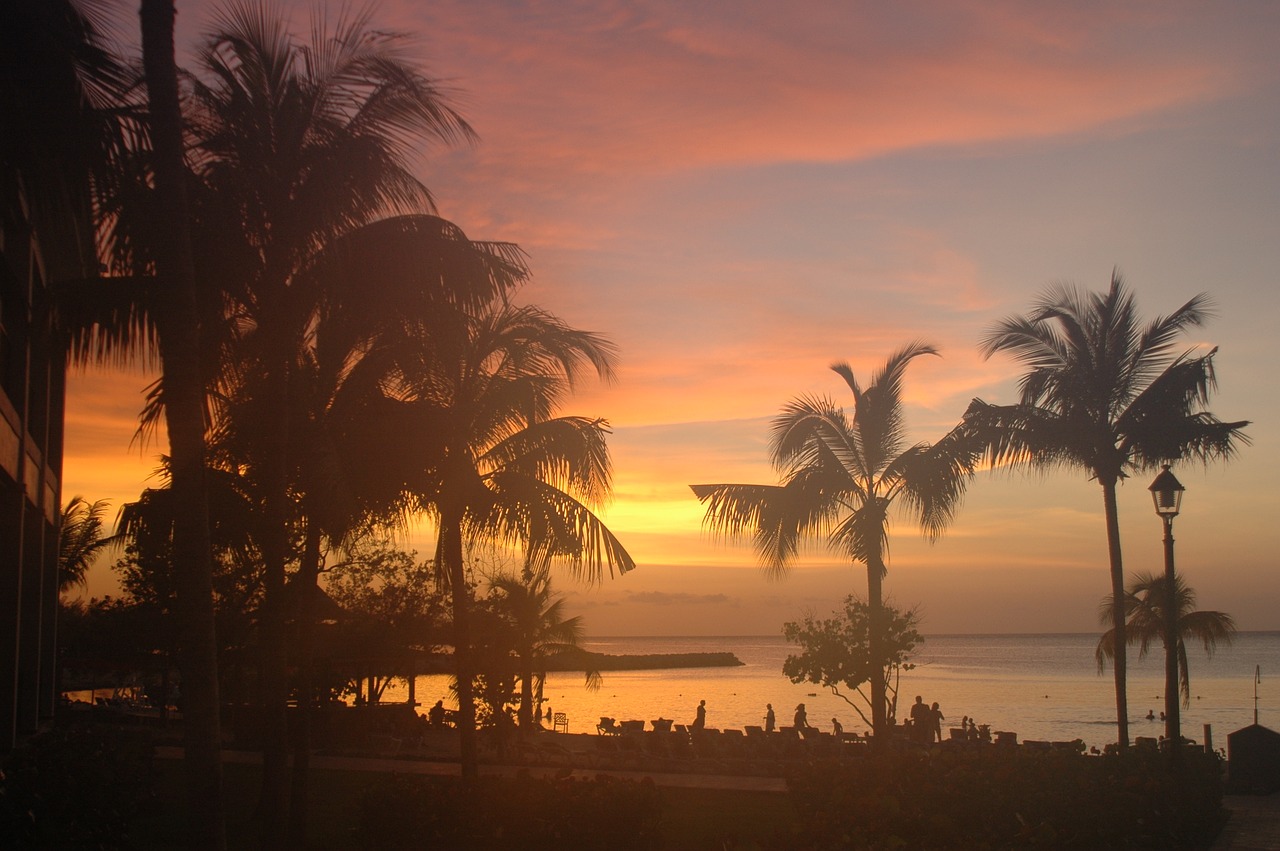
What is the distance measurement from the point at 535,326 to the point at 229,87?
5.58 m

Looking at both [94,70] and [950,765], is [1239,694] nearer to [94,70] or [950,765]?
[950,765]

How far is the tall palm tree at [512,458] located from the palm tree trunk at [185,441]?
589 centimetres

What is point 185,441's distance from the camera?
24.9 ft

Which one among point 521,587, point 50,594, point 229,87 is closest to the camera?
point 229,87

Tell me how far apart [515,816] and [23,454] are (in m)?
8.80

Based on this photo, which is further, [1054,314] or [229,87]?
[1054,314]

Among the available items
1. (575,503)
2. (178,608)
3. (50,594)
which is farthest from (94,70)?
(50,594)

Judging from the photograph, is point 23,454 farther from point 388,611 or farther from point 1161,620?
point 1161,620

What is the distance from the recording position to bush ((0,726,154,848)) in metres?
6.72

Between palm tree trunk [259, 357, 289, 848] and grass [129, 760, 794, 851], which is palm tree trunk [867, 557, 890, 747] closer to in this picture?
grass [129, 760, 794, 851]

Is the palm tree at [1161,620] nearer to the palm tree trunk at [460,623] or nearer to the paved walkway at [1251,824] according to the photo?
the paved walkway at [1251,824]

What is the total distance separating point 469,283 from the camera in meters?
11.1

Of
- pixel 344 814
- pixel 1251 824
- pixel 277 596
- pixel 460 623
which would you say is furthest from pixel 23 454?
pixel 1251 824

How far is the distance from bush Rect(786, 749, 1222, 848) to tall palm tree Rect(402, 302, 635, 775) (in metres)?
5.31
